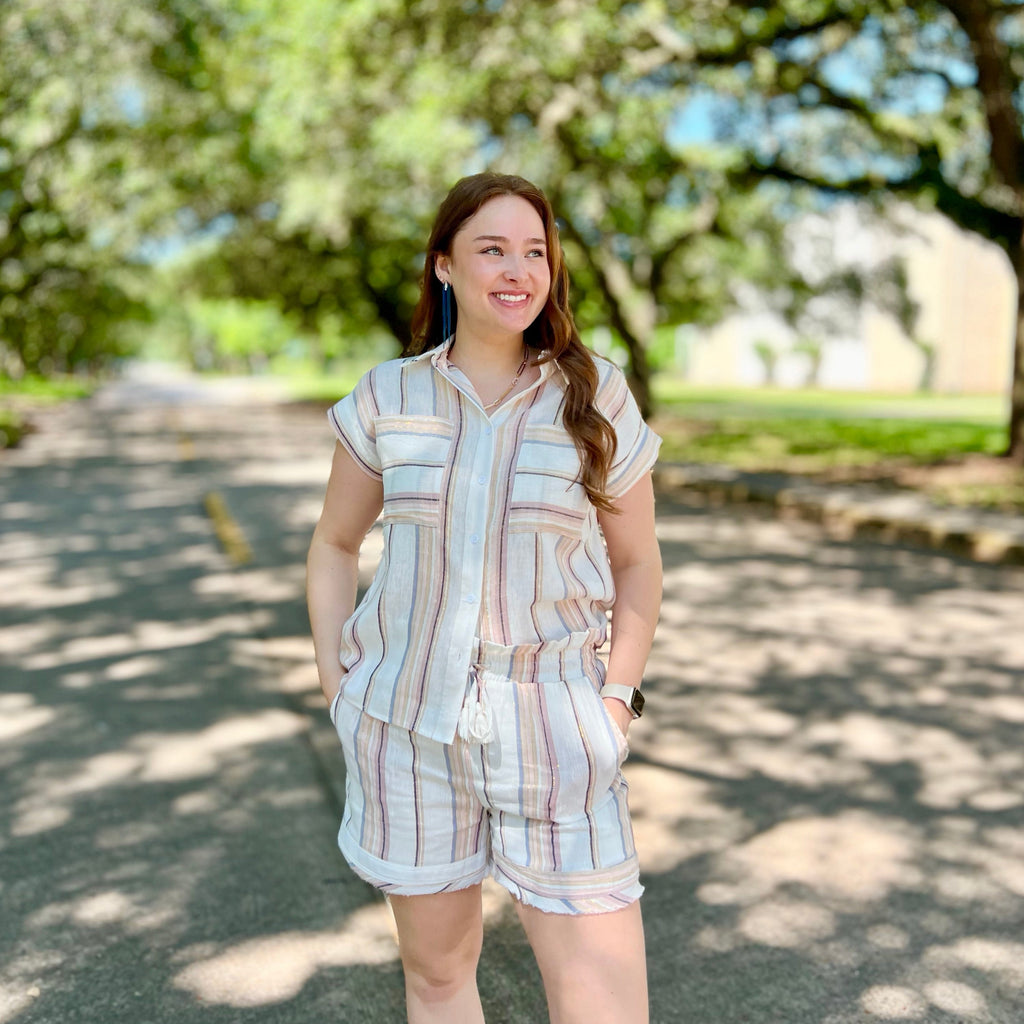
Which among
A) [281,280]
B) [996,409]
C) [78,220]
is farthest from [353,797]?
[281,280]

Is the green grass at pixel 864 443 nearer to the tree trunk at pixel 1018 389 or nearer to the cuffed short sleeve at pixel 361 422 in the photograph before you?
the tree trunk at pixel 1018 389

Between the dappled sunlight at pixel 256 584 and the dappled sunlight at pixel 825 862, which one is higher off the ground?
the dappled sunlight at pixel 825 862

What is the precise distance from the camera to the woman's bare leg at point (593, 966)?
6.42ft

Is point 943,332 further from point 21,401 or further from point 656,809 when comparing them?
point 656,809

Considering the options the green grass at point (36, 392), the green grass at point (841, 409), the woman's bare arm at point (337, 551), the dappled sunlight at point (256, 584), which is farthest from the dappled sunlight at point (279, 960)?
the green grass at point (36, 392)

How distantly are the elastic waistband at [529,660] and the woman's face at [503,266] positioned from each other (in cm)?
57

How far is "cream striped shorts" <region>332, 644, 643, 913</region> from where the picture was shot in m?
2.03

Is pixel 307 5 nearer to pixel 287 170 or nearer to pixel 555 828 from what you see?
pixel 287 170

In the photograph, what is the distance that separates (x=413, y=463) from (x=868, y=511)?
9666mm

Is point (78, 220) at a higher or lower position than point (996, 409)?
higher

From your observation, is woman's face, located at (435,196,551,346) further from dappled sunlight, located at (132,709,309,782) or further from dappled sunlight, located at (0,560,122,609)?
dappled sunlight, located at (0,560,122,609)

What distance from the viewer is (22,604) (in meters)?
7.84

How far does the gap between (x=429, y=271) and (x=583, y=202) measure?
61.8ft

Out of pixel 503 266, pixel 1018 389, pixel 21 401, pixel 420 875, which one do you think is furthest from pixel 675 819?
pixel 21 401
